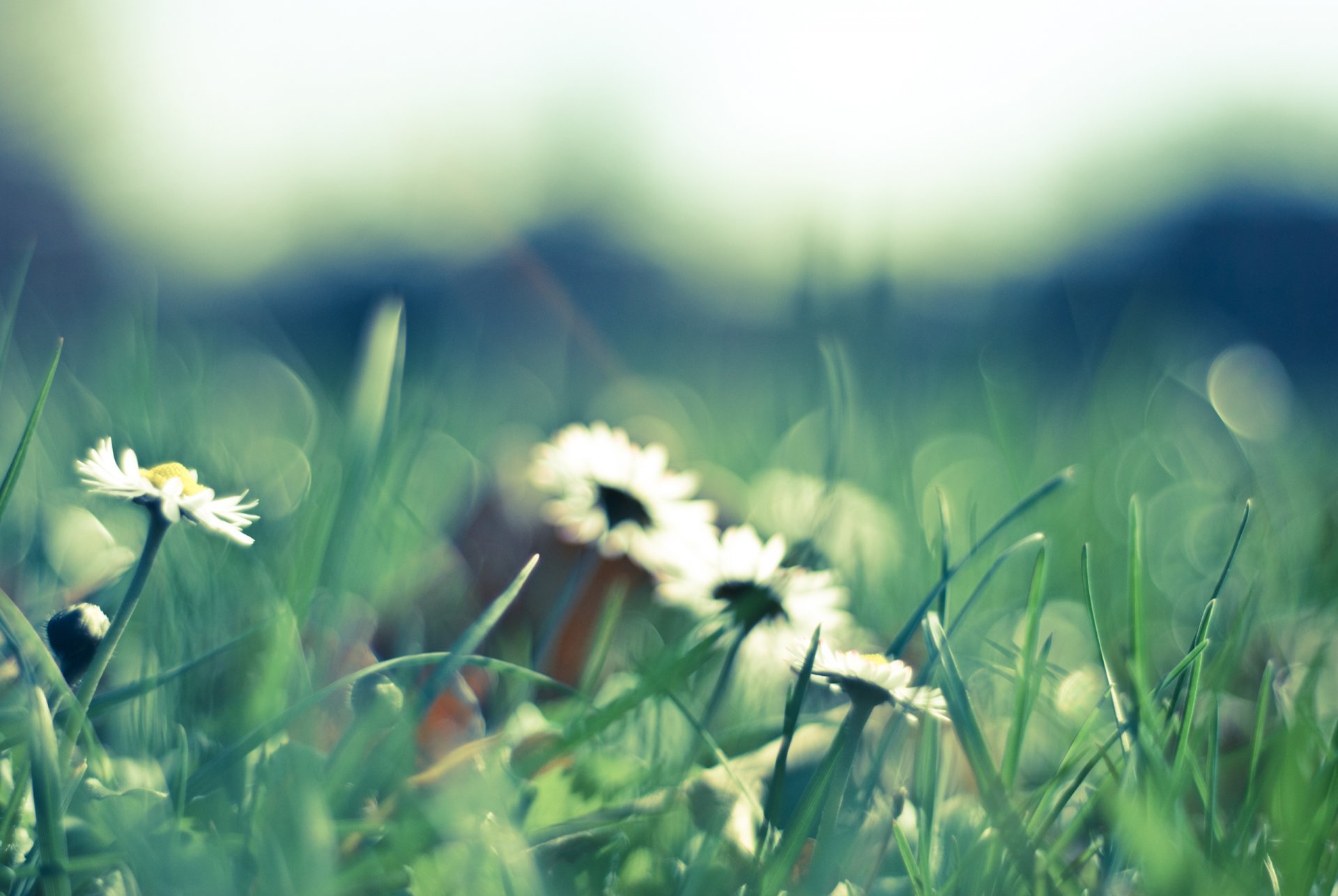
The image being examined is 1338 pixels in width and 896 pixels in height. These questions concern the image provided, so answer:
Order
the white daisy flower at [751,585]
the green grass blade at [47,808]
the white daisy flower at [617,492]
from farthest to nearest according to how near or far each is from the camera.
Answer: the white daisy flower at [617,492] → the white daisy flower at [751,585] → the green grass blade at [47,808]

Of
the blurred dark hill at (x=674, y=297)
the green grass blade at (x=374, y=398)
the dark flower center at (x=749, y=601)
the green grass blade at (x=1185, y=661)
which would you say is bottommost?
the blurred dark hill at (x=674, y=297)

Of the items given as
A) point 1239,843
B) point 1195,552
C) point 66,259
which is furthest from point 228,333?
point 1239,843

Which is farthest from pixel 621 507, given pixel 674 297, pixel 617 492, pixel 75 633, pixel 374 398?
pixel 674 297

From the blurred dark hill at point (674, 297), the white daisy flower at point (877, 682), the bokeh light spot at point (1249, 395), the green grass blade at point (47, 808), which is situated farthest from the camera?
the blurred dark hill at point (674, 297)

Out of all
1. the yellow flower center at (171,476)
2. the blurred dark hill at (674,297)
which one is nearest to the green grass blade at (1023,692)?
the yellow flower center at (171,476)

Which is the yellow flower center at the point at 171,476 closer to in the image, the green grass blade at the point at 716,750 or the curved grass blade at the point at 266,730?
the curved grass blade at the point at 266,730

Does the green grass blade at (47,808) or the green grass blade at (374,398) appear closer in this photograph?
the green grass blade at (47,808)

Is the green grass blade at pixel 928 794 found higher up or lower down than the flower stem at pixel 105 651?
lower down

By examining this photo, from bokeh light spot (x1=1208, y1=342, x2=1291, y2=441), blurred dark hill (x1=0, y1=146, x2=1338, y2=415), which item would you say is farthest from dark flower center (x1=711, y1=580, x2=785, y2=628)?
blurred dark hill (x1=0, y1=146, x2=1338, y2=415)
